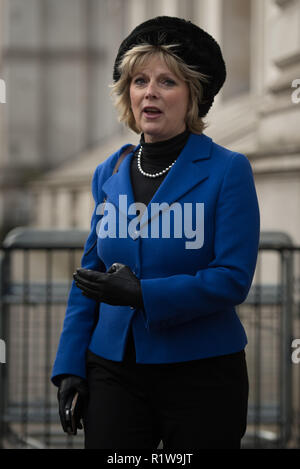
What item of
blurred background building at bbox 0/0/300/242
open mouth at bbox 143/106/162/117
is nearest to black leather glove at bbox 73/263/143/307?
open mouth at bbox 143/106/162/117

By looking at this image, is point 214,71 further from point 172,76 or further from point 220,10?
point 220,10

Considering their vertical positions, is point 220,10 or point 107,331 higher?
point 220,10

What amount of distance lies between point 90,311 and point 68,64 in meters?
20.0

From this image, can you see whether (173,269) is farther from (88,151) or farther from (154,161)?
(88,151)

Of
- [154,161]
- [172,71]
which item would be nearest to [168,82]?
[172,71]

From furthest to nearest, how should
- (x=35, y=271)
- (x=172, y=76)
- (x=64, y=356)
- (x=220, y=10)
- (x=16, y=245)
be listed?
(x=220, y=10) → (x=35, y=271) → (x=16, y=245) → (x=64, y=356) → (x=172, y=76)

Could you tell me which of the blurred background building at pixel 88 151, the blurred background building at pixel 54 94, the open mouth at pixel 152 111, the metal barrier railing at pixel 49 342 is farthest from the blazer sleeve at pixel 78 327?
the blurred background building at pixel 54 94

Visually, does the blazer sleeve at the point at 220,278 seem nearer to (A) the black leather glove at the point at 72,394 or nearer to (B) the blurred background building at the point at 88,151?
(A) the black leather glove at the point at 72,394

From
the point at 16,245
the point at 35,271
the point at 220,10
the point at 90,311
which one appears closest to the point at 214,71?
the point at 90,311

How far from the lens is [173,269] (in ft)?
6.68

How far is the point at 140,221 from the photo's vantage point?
2062 mm

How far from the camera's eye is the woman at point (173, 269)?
1.98m

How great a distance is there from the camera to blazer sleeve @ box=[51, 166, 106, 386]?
7.20 ft

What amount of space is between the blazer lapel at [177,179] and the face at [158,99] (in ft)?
0.24
